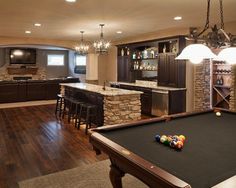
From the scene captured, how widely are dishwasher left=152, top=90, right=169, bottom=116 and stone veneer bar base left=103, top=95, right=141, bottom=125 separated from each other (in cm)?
138

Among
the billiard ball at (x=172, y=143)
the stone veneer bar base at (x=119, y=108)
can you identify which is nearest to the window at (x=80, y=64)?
the stone veneer bar base at (x=119, y=108)

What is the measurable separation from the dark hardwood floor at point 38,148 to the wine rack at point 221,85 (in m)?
4.36

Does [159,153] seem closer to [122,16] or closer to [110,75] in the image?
[122,16]

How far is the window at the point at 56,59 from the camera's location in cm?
1480

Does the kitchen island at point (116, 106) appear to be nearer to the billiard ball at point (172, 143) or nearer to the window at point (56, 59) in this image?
the billiard ball at point (172, 143)

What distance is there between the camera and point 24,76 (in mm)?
13938

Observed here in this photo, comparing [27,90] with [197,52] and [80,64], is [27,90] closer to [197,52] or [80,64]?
[80,64]

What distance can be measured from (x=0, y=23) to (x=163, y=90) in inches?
189

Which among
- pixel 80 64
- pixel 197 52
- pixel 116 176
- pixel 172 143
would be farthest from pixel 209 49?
pixel 80 64

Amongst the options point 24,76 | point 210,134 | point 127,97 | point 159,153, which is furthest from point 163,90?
point 24,76

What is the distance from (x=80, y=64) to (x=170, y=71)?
7665 millimetres

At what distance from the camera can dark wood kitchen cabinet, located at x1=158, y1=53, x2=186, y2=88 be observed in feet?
21.4

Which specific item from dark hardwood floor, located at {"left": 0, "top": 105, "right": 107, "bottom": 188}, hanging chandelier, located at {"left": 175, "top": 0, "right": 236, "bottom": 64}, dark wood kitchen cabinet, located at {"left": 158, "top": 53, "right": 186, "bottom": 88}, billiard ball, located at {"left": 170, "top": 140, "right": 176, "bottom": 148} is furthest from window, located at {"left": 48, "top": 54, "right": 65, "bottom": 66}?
billiard ball, located at {"left": 170, "top": 140, "right": 176, "bottom": 148}

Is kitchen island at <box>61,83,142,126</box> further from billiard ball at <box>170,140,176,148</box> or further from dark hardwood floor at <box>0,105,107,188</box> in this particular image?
billiard ball at <box>170,140,176,148</box>
